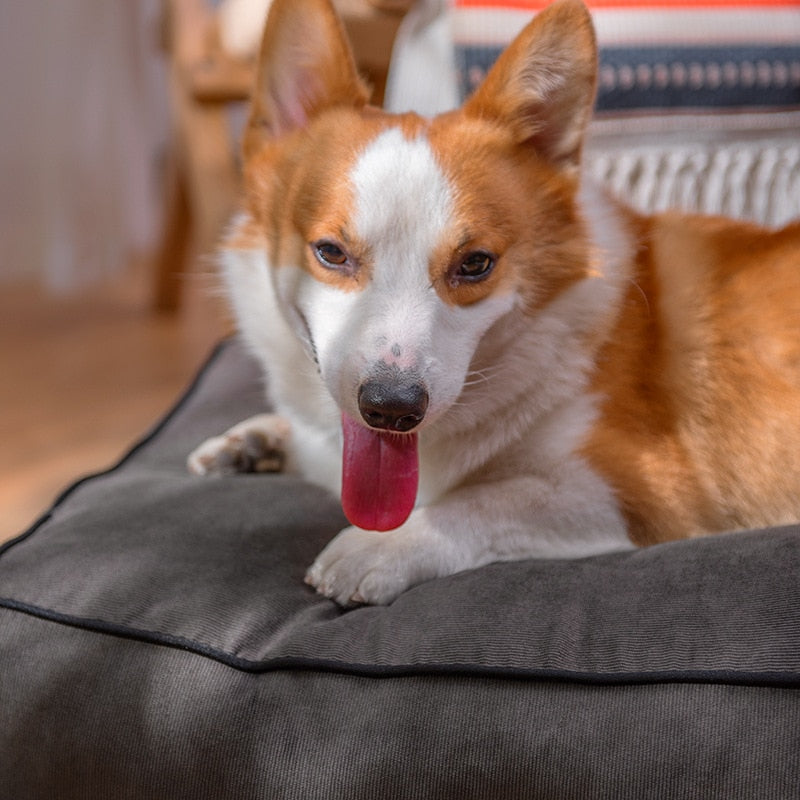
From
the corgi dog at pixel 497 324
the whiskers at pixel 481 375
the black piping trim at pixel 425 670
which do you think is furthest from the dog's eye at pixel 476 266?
the black piping trim at pixel 425 670

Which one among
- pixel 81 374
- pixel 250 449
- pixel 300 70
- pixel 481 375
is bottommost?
pixel 81 374

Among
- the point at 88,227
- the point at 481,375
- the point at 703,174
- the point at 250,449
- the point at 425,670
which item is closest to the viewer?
the point at 425,670

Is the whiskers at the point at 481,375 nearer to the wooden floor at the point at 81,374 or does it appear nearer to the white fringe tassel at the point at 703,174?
the wooden floor at the point at 81,374

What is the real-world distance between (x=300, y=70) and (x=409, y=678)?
0.76 meters

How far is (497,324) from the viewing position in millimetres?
1128

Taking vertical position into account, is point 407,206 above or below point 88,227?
above

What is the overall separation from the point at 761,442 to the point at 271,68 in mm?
783

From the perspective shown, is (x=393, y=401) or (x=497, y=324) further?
(x=497, y=324)

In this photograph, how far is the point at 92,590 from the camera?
40.8 inches

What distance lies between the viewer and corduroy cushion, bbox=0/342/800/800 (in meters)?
0.83

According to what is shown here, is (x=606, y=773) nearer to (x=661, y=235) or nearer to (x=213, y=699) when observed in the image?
(x=213, y=699)

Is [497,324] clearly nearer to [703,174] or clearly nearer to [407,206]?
[407,206]

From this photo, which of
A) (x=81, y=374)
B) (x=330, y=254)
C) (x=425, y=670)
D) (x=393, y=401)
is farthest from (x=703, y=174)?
(x=81, y=374)

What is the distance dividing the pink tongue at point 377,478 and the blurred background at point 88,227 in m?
1.45
